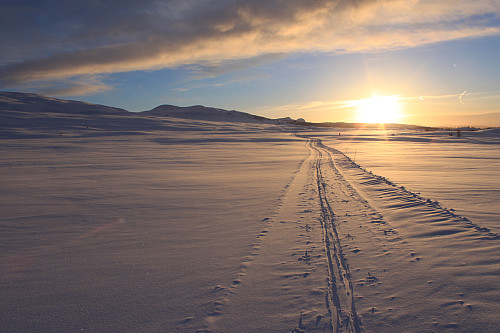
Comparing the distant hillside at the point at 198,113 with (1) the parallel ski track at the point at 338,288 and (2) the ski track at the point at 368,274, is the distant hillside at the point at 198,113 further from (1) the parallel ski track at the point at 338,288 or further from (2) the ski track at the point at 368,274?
(1) the parallel ski track at the point at 338,288

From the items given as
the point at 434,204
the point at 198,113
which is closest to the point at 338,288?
the point at 434,204

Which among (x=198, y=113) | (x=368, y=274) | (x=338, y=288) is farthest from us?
(x=198, y=113)

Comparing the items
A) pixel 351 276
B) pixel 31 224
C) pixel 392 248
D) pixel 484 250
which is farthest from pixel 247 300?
pixel 31 224

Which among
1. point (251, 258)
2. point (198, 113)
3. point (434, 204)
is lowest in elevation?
point (251, 258)

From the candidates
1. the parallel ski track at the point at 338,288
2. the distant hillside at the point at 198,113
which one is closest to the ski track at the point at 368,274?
the parallel ski track at the point at 338,288

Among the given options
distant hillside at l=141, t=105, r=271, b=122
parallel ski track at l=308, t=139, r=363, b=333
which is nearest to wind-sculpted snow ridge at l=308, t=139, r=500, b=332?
parallel ski track at l=308, t=139, r=363, b=333

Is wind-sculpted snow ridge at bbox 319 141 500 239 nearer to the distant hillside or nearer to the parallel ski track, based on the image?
the parallel ski track

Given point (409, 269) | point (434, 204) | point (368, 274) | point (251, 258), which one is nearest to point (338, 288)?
point (368, 274)

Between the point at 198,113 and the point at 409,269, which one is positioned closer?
the point at 409,269

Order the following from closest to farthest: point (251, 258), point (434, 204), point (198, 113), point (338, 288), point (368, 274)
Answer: point (338, 288) < point (368, 274) < point (251, 258) < point (434, 204) < point (198, 113)

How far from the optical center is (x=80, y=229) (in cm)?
552

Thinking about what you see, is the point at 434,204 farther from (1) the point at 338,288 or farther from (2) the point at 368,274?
(1) the point at 338,288

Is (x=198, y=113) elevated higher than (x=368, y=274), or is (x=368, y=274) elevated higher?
(x=198, y=113)

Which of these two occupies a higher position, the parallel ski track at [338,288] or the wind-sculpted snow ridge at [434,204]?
the wind-sculpted snow ridge at [434,204]
